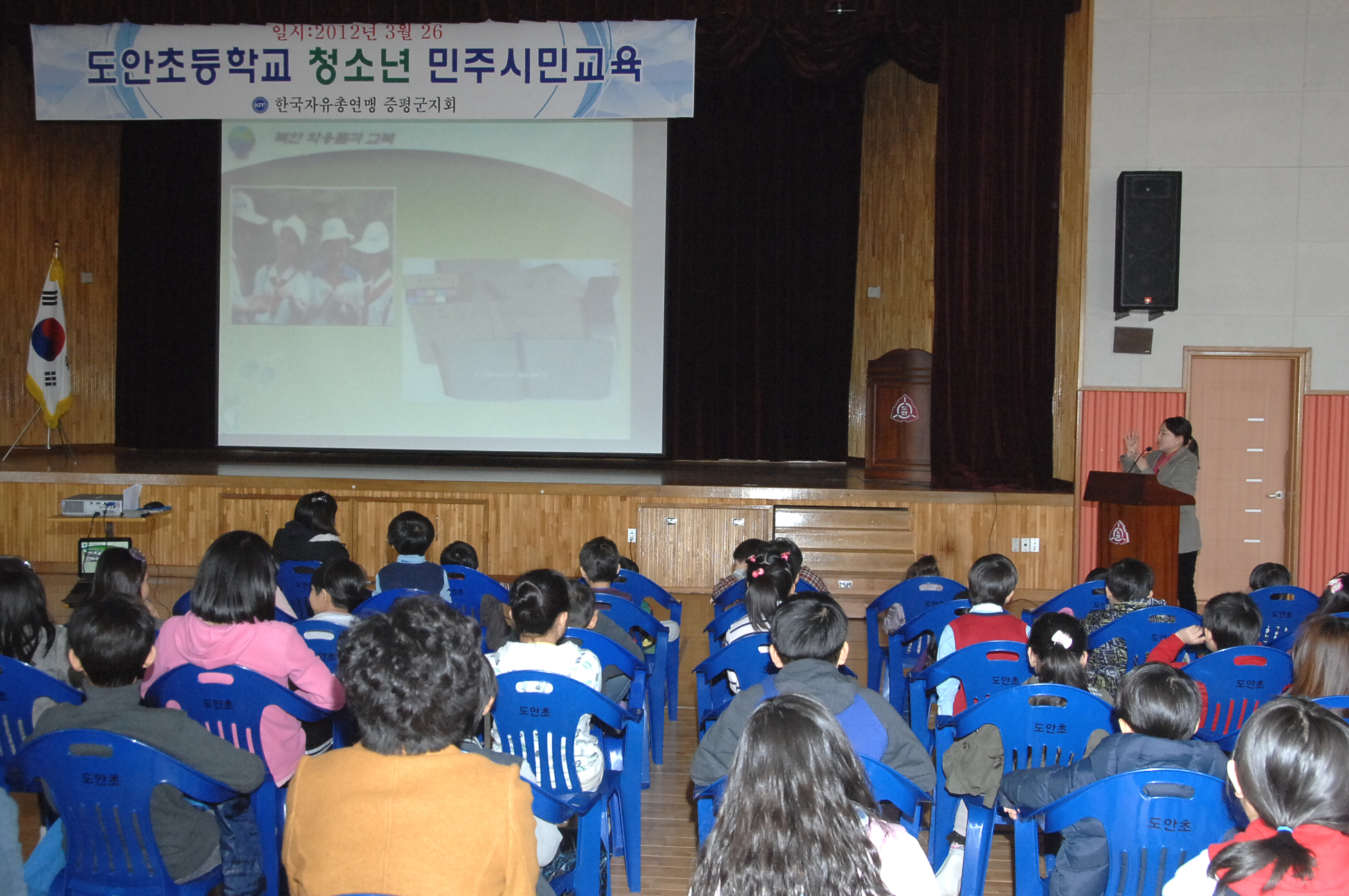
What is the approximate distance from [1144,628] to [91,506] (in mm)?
6253

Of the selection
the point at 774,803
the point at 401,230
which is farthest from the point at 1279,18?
the point at 774,803

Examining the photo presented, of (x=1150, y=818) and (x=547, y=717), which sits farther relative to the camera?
(x=547, y=717)

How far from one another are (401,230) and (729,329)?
3117mm

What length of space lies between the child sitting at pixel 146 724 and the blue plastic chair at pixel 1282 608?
3.69m

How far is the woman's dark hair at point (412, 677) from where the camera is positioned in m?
1.58

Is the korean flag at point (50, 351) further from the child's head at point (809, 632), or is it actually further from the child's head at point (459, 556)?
the child's head at point (809, 632)

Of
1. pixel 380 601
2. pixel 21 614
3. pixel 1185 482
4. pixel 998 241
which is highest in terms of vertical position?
pixel 998 241

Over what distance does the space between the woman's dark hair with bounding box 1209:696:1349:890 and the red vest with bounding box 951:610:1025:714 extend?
1.70 metres

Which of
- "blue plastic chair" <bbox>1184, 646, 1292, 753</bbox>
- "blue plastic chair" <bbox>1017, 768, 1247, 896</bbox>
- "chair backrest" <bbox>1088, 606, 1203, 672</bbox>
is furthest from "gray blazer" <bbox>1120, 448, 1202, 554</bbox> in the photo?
"blue plastic chair" <bbox>1017, 768, 1247, 896</bbox>

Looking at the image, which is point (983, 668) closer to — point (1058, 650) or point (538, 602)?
point (1058, 650)

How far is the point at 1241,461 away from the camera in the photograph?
740 centimetres

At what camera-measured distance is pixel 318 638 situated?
10.0 feet

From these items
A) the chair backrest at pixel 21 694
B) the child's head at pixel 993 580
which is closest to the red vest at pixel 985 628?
the child's head at pixel 993 580

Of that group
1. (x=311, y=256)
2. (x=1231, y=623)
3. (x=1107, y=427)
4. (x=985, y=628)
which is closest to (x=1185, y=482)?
(x=1107, y=427)
